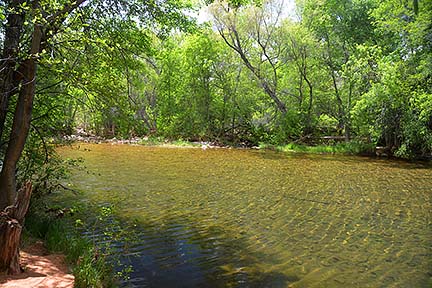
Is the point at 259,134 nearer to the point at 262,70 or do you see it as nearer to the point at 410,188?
the point at 262,70

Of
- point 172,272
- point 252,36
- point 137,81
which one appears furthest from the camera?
point 252,36

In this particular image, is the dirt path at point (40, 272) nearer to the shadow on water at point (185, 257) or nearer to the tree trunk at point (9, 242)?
the tree trunk at point (9, 242)

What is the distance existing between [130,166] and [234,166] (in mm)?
5213

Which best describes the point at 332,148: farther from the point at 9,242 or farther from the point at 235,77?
the point at 9,242

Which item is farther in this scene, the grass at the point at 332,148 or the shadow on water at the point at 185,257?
the grass at the point at 332,148

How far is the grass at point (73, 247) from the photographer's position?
14.6 ft

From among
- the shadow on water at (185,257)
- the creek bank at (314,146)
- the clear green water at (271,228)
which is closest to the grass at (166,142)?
the creek bank at (314,146)

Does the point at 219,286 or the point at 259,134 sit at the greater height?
the point at 259,134

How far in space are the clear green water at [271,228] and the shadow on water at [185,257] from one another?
0.02 metres

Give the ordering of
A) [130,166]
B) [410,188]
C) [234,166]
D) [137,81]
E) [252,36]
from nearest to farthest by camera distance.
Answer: [137,81], [410,188], [130,166], [234,166], [252,36]

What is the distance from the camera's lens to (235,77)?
3612 centimetres

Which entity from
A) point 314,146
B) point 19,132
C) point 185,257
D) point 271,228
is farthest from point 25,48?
point 314,146

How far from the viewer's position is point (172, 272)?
5.51 metres

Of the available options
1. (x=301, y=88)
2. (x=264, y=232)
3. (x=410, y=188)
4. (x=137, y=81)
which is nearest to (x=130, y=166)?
(x=137, y=81)
